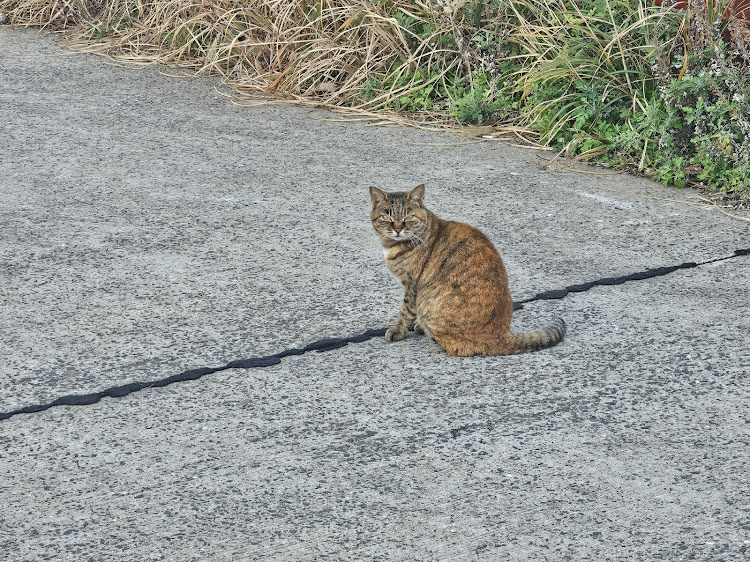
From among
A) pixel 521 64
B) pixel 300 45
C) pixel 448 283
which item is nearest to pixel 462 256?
pixel 448 283

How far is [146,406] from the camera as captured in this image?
3.71m

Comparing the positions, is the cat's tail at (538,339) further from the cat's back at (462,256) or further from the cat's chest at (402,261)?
the cat's chest at (402,261)

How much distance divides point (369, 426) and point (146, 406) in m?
Answer: 0.82

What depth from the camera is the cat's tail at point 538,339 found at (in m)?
4.08

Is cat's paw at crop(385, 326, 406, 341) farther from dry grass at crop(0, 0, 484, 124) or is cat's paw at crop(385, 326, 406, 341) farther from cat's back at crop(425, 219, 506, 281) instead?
dry grass at crop(0, 0, 484, 124)

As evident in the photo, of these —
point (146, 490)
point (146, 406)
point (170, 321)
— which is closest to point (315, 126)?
point (170, 321)

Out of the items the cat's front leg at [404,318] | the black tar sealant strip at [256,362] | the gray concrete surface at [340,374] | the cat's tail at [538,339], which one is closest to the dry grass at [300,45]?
the gray concrete surface at [340,374]

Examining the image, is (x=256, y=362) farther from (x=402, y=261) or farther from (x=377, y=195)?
(x=377, y=195)

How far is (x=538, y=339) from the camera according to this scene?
411 centimetres

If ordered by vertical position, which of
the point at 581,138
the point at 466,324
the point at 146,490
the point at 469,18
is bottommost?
the point at 146,490

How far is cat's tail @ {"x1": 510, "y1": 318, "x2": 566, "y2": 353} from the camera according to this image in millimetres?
4082

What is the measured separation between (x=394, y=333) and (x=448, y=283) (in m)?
0.34

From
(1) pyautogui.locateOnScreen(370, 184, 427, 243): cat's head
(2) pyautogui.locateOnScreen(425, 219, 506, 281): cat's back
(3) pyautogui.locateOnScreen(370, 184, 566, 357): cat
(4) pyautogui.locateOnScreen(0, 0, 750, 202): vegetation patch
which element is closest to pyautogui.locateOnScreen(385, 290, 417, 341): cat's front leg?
(3) pyautogui.locateOnScreen(370, 184, 566, 357): cat

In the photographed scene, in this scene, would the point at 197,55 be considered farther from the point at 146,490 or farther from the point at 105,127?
the point at 146,490
